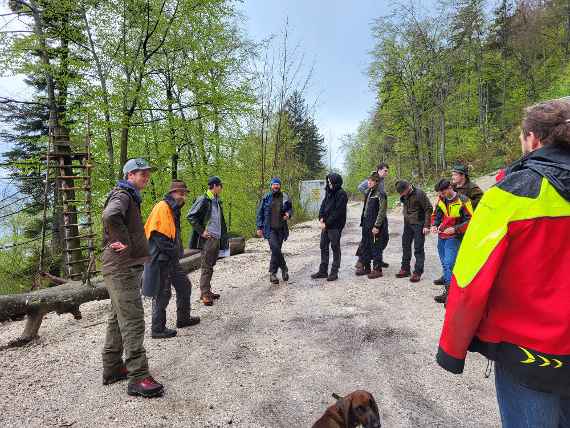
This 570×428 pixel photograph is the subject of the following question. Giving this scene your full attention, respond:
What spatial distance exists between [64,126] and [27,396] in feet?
38.5

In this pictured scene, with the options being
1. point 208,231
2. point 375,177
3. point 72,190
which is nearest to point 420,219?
point 375,177

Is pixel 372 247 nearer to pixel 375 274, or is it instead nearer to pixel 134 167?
pixel 375 274

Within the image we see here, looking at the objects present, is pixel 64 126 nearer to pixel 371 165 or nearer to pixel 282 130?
pixel 282 130

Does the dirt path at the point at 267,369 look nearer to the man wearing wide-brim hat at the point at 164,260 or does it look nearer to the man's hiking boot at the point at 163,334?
the man's hiking boot at the point at 163,334

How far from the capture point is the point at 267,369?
3.98 m

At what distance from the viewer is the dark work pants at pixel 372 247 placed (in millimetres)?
7539

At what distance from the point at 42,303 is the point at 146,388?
3.31 meters

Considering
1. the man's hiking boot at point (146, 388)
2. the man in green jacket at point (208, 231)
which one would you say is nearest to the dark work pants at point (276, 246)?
the man in green jacket at point (208, 231)

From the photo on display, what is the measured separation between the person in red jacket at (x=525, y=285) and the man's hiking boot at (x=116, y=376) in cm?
347

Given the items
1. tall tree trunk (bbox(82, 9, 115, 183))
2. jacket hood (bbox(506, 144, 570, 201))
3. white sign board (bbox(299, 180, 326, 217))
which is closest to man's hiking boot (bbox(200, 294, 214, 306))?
jacket hood (bbox(506, 144, 570, 201))

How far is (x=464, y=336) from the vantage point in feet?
4.92

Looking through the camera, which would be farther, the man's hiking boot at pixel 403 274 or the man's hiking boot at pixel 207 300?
the man's hiking boot at pixel 403 274

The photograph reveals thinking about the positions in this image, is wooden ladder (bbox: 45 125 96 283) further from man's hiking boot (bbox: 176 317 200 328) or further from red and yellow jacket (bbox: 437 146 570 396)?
red and yellow jacket (bbox: 437 146 570 396)

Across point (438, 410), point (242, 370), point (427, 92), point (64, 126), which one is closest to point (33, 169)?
point (64, 126)
